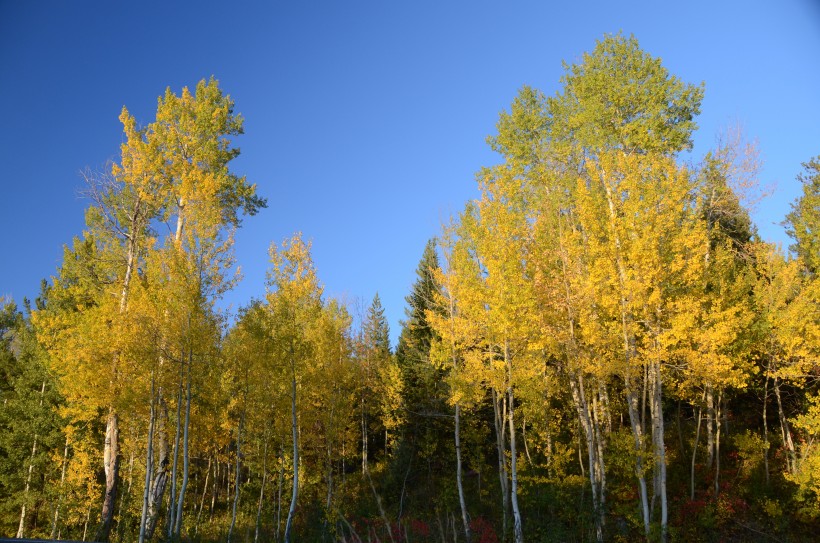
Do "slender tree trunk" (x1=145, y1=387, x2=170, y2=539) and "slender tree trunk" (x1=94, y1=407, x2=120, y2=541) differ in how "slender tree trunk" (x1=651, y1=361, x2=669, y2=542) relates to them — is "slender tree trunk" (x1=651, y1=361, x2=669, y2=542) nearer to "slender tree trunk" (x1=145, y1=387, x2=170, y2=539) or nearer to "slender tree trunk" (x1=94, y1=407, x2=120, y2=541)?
"slender tree trunk" (x1=145, y1=387, x2=170, y2=539)

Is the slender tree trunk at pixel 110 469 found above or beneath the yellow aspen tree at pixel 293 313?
beneath

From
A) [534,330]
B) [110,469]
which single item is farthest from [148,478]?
[534,330]

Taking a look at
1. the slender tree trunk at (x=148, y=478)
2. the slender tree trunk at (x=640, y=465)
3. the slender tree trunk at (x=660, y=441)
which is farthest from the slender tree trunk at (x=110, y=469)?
the slender tree trunk at (x=660, y=441)

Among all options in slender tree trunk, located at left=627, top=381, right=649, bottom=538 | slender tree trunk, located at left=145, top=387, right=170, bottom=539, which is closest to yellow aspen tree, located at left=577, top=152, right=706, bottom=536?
slender tree trunk, located at left=627, top=381, right=649, bottom=538

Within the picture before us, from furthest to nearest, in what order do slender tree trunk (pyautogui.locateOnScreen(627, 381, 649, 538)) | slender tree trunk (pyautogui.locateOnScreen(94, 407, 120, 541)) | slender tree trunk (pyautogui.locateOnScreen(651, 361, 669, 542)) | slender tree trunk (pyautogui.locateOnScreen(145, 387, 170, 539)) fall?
slender tree trunk (pyautogui.locateOnScreen(94, 407, 120, 541)) → slender tree trunk (pyautogui.locateOnScreen(145, 387, 170, 539)) → slender tree trunk (pyautogui.locateOnScreen(627, 381, 649, 538)) → slender tree trunk (pyautogui.locateOnScreen(651, 361, 669, 542))

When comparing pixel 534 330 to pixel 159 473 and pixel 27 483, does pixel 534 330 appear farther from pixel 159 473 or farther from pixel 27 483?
pixel 27 483

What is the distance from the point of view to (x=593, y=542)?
34.8ft

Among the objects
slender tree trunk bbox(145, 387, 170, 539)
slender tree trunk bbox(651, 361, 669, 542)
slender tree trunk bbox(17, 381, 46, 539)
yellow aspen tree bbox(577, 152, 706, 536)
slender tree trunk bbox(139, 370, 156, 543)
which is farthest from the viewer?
slender tree trunk bbox(17, 381, 46, 539)

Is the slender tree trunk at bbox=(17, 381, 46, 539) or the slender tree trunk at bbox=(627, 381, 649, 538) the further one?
the slender tree trunk at bbox=(17, 381, 46, 539)

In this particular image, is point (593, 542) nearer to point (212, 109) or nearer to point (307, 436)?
point (307, 436)

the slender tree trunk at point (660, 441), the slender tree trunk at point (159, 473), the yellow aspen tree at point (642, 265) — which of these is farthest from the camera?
the slender tree trunk at point (159, 473)

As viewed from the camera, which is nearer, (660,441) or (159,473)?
(660,441)

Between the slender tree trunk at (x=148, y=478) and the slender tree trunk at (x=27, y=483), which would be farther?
the slender tree trunk at (x=27, y=483)

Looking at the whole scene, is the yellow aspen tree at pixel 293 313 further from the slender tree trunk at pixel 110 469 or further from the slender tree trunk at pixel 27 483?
the slender tree trunk at pixel 27 483
